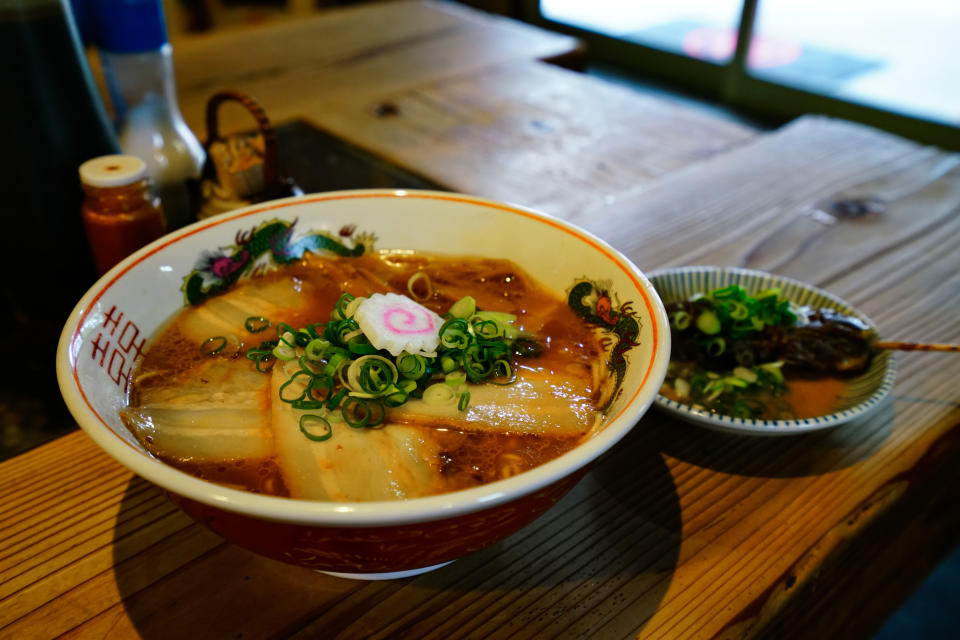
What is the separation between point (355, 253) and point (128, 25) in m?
0.73

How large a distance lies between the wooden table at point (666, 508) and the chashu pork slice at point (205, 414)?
0.52ft

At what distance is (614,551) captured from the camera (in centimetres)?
100

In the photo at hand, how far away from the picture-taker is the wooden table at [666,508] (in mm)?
912

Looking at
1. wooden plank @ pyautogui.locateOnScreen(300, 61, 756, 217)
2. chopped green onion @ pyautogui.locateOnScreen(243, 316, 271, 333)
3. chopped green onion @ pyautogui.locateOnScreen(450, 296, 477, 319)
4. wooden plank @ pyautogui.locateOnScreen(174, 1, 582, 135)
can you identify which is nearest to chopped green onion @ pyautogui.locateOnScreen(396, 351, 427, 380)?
chopped green onion @ pyautogui.locateOnScreen(450, 296, 477, 319)

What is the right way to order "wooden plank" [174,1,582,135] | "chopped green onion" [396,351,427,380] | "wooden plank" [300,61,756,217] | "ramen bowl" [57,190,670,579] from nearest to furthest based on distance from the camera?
"ramen bowl" [57,190,670,579], "chopped green onion" [396,351,427,380], "wooden plank" [300,61,756,217], "wooden plank" [174,1,582,135]

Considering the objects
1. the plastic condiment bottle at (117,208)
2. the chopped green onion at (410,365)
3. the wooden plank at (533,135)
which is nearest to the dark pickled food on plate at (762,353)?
the chopped green onion at (410,365)

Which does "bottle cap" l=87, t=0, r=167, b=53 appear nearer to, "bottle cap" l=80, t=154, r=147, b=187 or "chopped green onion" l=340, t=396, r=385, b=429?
"bottle cap" l=80, t=154, r=147, b=187

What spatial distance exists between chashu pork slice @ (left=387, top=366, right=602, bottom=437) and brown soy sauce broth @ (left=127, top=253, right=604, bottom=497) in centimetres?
1

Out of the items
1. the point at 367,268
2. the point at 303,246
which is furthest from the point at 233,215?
the point at 367,268

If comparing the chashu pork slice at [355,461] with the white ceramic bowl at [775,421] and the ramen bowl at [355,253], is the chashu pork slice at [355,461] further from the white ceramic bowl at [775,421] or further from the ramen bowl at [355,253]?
the white ceramic bowl at [775,421]

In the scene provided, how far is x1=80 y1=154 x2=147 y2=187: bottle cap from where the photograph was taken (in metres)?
1.21

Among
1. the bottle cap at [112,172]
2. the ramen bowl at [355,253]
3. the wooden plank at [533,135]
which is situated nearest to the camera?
the ramen bowl at [355,253]

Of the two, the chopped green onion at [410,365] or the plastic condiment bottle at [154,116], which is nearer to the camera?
the chopped green onion at [410,365]

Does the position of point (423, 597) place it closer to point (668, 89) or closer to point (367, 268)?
point (367, 268)
